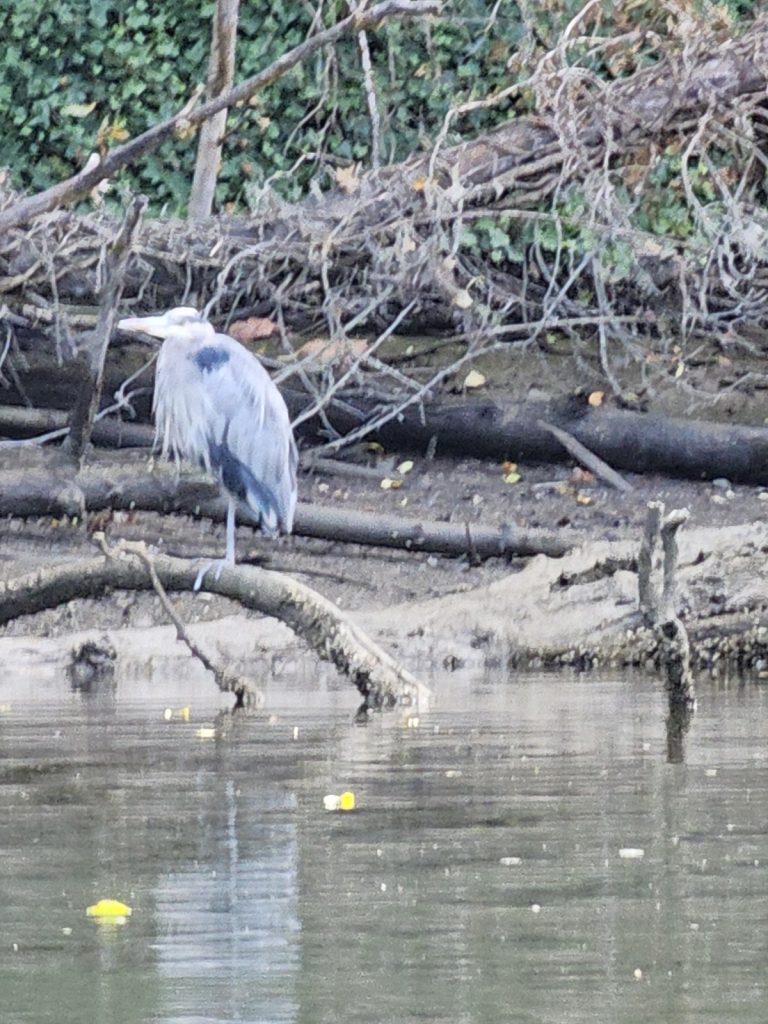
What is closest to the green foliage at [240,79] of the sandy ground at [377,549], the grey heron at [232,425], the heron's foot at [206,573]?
the sandy ground at [377,549]

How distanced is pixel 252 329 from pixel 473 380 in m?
1.47

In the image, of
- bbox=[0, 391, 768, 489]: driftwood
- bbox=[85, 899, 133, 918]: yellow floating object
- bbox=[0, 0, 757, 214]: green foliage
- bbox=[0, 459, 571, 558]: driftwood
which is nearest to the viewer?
bbox=[85, 899, 133, 918]: yellow floating object

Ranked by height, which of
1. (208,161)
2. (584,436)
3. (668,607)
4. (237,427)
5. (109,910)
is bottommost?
(109,910)

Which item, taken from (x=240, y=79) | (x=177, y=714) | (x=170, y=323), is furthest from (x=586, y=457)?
(x=177, y=714)

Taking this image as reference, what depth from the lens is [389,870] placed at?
4.73 metres

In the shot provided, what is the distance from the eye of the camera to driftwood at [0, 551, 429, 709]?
26.3 feet

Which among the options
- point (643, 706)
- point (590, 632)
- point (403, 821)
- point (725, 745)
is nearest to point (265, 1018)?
point (403, 821)

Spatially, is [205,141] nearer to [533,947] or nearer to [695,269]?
[695,269]

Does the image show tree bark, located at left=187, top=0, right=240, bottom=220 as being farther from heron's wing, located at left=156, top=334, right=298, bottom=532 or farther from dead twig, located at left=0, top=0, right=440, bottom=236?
dead twig, located at left=0, top=0, right=440, bottom=236

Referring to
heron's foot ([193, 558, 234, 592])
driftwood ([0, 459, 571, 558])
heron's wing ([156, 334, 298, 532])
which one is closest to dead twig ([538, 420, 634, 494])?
driftwood ([0, 459, 571, 558])

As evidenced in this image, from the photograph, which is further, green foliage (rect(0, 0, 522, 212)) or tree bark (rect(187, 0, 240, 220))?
green foliage (rect(0, 0, 522, 212))

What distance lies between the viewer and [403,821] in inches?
215

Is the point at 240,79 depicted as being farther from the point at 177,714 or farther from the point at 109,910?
the point at 109,910

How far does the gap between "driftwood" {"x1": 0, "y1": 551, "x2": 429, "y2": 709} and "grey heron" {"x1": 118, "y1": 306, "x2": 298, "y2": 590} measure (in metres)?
2.40
